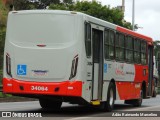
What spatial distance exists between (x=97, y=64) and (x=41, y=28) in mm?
2583

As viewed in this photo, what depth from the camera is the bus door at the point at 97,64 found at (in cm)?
1930

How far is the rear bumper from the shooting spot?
17688 mm

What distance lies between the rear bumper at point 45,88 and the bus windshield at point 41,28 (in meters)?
1.41

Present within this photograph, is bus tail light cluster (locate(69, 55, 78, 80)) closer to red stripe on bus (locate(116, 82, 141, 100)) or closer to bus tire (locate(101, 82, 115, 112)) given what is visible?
bus tire (locate(101, 82, 115, 112))

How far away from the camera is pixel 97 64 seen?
19.6 metres

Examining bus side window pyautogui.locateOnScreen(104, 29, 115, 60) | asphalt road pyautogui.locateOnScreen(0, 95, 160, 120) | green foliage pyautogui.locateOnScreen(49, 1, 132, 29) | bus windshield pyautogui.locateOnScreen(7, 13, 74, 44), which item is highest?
bus windshield pyautogui.locateOnScreen(7, 13, 74, 44)

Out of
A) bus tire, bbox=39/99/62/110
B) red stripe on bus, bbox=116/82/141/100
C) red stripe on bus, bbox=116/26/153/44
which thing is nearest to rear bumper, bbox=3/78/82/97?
bus tire, bbox=39/99/62/110

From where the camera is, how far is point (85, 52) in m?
18.3

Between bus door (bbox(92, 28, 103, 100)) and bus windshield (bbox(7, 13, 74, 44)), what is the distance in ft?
4.80

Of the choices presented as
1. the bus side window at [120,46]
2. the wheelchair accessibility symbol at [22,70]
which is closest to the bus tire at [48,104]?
the wheelchair accessibility symbol at [22,70]

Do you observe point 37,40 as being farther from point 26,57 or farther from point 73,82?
point 73,82

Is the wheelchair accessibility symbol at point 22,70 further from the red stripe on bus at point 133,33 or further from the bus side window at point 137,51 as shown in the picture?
the bus side window at point 137,51

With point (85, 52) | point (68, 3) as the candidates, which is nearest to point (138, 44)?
point (85, 52)

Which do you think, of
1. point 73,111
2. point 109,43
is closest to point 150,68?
point 109,43
